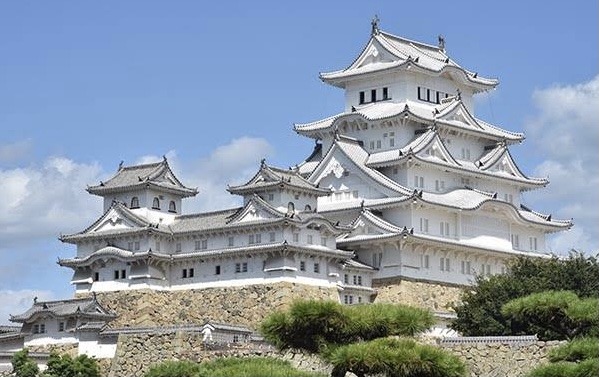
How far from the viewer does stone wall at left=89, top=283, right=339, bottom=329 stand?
63688mm

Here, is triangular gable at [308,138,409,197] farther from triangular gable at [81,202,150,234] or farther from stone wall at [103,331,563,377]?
stone wall at [103,331,563,377]

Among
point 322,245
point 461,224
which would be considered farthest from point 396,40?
point 322,245

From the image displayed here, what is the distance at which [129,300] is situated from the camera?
221 ft

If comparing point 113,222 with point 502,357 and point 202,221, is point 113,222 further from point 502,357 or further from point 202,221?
point 502,357

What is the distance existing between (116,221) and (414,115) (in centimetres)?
1688

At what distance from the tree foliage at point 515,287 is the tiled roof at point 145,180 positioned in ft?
55.8

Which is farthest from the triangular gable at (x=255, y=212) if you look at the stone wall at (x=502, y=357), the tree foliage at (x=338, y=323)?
the tree foliage at (x=338, y=323)

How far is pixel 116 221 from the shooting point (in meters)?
69.4

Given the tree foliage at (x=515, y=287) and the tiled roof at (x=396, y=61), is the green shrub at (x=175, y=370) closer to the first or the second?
the tree foliage at (x=515, y=287)

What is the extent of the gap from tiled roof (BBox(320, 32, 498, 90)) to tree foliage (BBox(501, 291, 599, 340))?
33.8 meters

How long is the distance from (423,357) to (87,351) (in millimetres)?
33208

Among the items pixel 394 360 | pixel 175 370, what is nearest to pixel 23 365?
pixel 175 370

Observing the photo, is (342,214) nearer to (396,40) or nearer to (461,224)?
(461,224)

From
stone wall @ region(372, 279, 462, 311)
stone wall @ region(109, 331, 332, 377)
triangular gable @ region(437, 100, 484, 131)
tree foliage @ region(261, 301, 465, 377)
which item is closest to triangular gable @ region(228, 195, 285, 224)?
stone wall @ region(372, 279, 462, 311)
